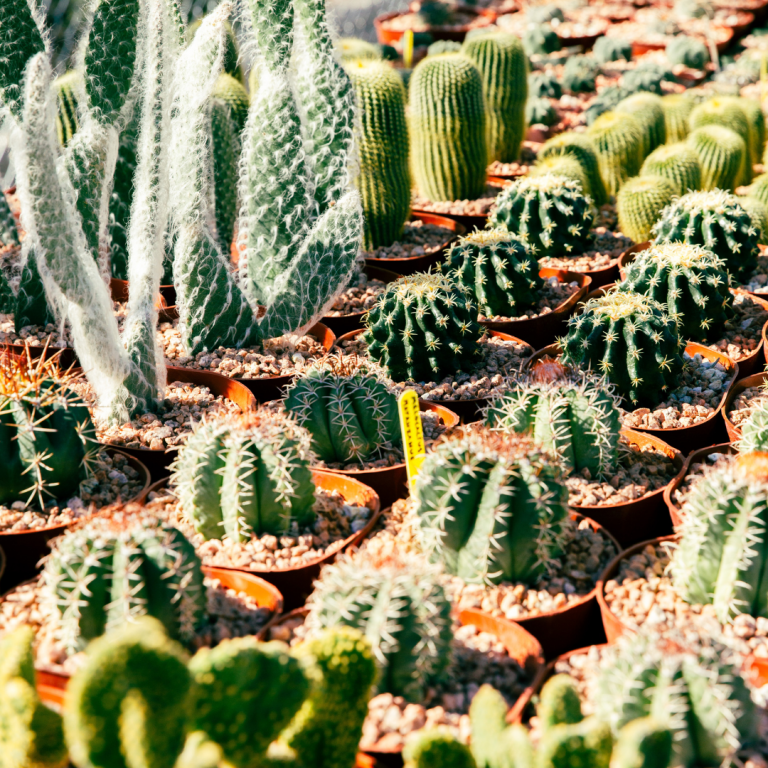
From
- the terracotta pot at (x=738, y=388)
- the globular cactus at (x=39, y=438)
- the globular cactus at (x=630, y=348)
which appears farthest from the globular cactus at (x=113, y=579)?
the terracotta pot at (x=738, y=388)

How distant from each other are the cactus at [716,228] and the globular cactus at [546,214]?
0.46 m

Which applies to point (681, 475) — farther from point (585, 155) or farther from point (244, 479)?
point (585, 155)

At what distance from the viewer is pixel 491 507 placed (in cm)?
244

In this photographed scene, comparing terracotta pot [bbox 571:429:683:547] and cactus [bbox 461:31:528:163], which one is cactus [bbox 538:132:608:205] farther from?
terracotta pot [bbox 571:429:683:547]

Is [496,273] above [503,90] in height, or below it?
below

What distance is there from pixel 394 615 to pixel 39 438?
1.39 meters

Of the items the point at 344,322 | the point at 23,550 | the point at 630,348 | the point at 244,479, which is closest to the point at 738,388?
the point at 630,348

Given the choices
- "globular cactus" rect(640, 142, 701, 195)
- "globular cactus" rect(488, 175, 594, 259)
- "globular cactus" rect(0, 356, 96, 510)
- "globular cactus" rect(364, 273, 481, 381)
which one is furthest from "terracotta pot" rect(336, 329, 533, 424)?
"globular cactus" rect(640, 142, 701, 195)

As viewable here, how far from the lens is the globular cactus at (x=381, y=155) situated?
5059 mm

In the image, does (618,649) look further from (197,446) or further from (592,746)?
(197,446)

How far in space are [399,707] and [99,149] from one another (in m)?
2.50

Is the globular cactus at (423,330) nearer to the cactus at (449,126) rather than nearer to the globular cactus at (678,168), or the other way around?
the cactus at (449,126)

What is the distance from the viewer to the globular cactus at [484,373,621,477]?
2.98 metres

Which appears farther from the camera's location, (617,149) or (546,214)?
(617,149)
